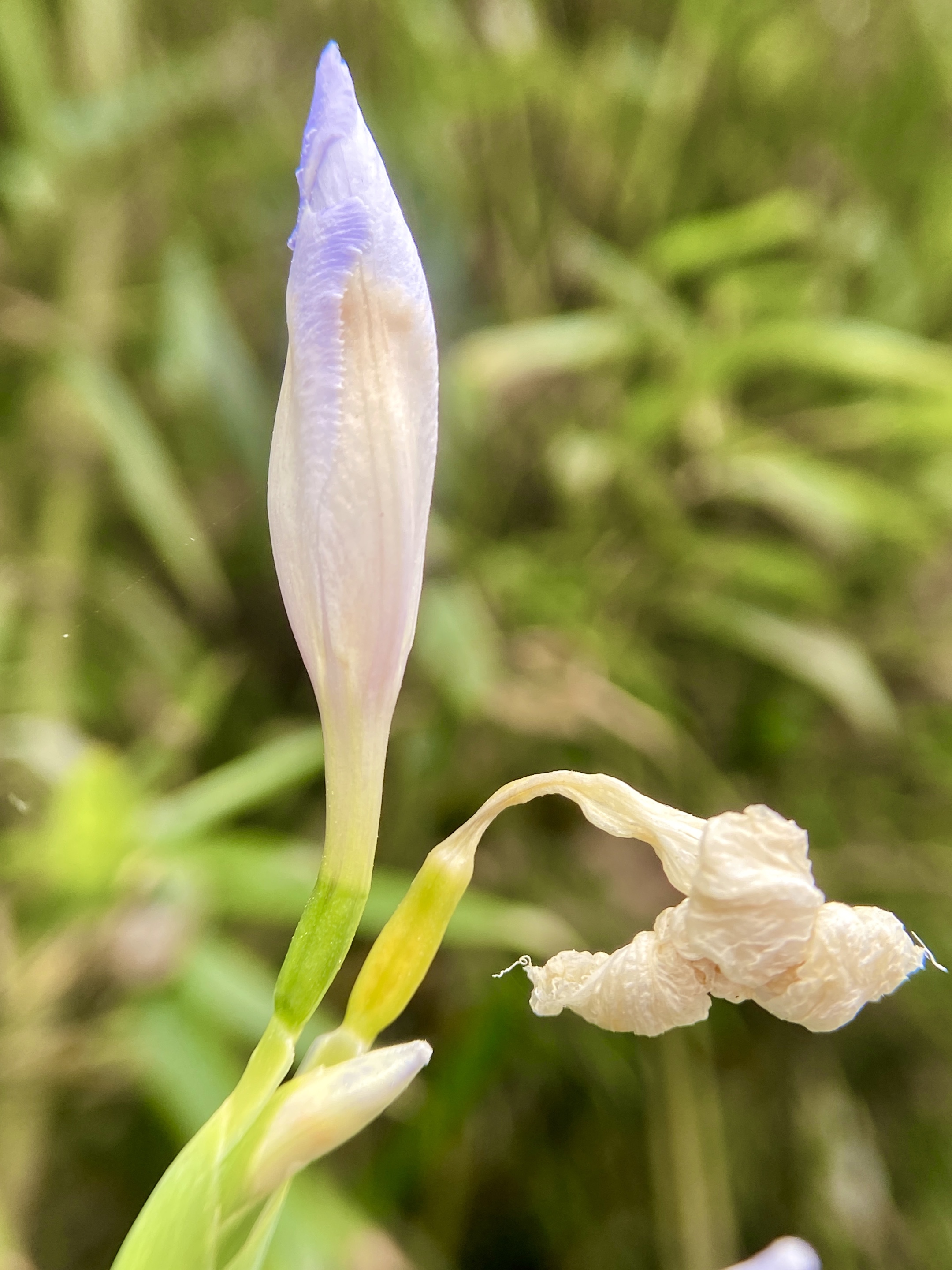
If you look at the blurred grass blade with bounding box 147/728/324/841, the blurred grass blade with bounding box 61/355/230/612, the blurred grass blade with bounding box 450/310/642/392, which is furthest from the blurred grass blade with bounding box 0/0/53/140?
the blurred grass blade with bounding box 147/728/324/841

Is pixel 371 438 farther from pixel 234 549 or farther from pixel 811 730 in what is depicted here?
pixel 811 730

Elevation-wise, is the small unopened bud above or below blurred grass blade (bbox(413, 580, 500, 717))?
above

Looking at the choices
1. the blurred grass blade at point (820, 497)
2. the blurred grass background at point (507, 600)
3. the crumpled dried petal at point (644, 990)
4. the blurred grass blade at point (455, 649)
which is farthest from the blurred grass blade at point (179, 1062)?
the blurred grass blade at point (820, 497)

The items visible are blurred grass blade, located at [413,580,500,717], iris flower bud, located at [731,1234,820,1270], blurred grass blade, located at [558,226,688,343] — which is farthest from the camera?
blurred grass blade, located at [558,226,688,343]

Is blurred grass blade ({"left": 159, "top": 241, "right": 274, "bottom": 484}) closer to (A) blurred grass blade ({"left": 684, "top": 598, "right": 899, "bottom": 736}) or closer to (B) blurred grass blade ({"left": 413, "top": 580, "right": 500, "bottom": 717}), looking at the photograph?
(B) blurred grass blade ({"left": 413, "top": 580, "right": 500, "bottom": 717})

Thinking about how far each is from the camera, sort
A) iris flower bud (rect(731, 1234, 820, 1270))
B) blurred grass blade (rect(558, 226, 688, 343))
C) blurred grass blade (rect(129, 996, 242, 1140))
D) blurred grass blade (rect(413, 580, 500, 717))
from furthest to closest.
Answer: blurred grass blade (rect(558, 226, 688, 343))
blurred grass blade (rect(413, 580, 500, 717))
blurred grass blade (rect(129, 996, 242, 1140))
iris flower bud (rect(731, 1234, 820, 1270))

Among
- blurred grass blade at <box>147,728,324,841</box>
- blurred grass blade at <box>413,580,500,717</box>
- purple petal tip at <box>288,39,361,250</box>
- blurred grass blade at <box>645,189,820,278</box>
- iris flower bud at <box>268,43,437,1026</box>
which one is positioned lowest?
blurred grass blade at <box>147,728,324,841</box>

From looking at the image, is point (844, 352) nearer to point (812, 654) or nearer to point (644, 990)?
point (812, 654)
